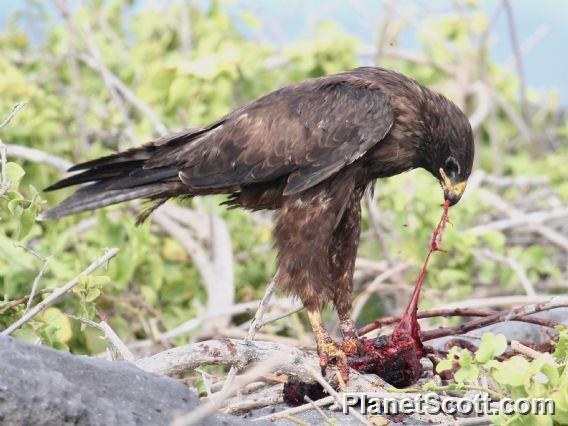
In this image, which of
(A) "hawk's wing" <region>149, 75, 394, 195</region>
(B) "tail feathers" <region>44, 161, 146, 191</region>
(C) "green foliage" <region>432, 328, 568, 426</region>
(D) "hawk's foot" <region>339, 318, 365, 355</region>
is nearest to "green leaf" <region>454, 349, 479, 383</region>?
(C) "green foliage" <region>432, 328, 568, 426</region>

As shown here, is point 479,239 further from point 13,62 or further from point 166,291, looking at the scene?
point 13,62

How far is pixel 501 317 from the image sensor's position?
13.5ft

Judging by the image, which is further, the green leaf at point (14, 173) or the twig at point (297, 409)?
the green leaf at point (14, 173)

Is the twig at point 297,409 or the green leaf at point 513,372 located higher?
the green leaf at point 513,372

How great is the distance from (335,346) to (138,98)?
3471 mm

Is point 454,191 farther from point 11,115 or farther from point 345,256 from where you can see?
point 11,115

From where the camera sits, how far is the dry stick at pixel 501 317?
13.1 ft

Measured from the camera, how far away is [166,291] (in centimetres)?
648

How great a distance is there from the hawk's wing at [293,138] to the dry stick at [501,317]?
0.78m

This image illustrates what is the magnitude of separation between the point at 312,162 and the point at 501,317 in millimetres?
986

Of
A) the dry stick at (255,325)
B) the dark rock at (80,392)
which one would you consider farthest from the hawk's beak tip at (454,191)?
the dark rock at (80,392)

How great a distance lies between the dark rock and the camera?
9.02 ft

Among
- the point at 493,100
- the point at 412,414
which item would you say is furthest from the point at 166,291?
the point at 493,100

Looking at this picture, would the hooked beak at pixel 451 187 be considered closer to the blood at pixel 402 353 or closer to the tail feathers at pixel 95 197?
the blood at pixel 402 353
